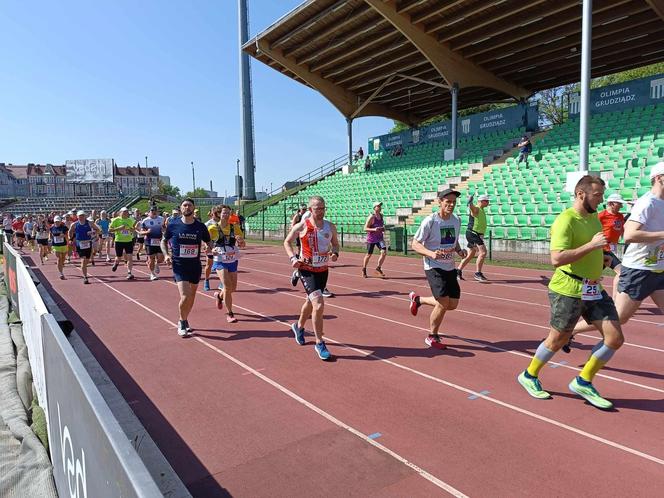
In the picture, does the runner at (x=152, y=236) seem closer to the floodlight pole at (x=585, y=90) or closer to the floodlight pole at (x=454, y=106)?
the floodlight pole at (x=585, y=90)

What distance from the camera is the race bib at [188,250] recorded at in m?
7.11

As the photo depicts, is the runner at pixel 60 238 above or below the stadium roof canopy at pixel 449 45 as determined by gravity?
below

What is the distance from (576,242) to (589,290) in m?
0.45

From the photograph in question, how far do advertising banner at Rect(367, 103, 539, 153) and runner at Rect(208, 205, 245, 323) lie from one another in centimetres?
2687

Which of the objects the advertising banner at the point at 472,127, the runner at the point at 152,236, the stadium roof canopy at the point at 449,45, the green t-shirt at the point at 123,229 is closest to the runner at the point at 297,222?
the runner at the point at 152,236

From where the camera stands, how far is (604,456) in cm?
354

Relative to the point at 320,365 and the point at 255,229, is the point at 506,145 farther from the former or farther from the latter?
the point at 320,365

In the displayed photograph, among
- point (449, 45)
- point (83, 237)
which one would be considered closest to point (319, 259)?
point (83, 237)

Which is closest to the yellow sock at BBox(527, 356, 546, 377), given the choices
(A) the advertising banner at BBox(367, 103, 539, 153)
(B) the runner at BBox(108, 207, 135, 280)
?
(B) the runner at BBox(108, 207, 135, 280)

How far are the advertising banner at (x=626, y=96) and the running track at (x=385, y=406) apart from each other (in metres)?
19.4

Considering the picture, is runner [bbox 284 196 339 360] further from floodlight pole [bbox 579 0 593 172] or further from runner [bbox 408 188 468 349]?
floodlight pole [bbox 579 0 593 172]

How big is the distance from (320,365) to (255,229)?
2861cm

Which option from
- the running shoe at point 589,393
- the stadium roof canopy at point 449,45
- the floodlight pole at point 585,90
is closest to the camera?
the running shoe at point 589,393

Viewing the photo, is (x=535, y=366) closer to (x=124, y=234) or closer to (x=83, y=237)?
(x=83, y=237)
